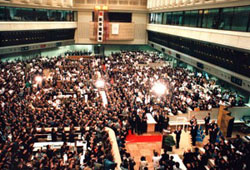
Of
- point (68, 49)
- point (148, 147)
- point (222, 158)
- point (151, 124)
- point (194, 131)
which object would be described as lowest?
point (148, 147)

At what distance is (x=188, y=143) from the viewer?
39.9 ft

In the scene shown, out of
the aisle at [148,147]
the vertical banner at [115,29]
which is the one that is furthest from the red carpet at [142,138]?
the vertical banner at [115,29]

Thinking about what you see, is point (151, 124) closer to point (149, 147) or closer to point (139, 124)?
point (139, 124)

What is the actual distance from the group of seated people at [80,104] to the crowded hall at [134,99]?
0.06 metres

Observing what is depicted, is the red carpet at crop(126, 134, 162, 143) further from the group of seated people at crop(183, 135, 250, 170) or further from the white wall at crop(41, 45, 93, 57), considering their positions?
the white wall at crop(41, 45, 93, 57)

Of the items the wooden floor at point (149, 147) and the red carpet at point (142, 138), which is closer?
the wooden floor at point (149, 147)

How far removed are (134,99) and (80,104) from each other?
3820mm

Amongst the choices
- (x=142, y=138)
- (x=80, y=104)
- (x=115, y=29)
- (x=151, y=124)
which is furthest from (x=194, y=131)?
(x=115, y=29)

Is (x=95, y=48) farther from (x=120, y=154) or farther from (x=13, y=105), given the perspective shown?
(x=120, y=154)

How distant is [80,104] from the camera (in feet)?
46.4

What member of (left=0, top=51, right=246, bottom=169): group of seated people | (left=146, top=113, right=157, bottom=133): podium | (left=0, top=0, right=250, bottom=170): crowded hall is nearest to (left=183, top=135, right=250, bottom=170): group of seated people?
→ (left=0, top=0, right=250, bottom=170): crowded hall

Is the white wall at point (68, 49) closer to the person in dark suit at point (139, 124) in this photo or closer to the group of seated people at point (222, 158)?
the person in dark suit at point (139, 124)

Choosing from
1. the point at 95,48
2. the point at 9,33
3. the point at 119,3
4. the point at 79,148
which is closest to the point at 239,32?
the point at 79,148

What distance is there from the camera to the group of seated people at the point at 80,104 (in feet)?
30.5
